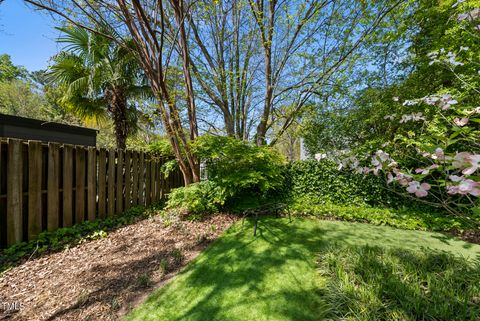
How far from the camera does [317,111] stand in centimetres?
778

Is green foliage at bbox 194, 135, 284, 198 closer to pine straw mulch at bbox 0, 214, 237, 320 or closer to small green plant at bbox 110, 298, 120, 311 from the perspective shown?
pine straw mulch at bbox 0, 214, 237, 320

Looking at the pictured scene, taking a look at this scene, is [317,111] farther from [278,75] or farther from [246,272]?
[246,272]

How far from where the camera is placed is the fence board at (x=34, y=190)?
3227 millimetres

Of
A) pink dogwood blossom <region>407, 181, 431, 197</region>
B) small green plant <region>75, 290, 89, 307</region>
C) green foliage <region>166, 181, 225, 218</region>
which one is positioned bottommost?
small green plant <region>75, 290, 89, 307</region>

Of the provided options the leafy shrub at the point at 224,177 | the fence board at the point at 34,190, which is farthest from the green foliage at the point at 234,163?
the fence board at the point at 34,190

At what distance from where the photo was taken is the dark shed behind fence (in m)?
5.98

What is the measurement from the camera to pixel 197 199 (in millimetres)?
4621

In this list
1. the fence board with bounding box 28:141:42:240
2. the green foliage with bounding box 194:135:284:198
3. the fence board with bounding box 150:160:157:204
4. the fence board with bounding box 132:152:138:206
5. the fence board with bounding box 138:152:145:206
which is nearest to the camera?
the fence board with bounding box 28:141:42:240

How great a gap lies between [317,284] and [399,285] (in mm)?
816

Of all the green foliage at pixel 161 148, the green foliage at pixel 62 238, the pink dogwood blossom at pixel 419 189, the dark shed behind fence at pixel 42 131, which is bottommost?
the green foliage at pixel 62 238

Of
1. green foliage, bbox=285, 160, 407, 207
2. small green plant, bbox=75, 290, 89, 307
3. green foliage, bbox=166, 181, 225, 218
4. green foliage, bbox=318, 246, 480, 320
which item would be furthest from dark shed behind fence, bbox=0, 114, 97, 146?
green foliage, bbox=318, 246, 480, 320

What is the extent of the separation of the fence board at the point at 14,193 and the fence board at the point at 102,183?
1237mm

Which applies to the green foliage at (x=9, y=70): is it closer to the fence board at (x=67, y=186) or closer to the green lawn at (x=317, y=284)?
the fence board at (x=67, y=186)

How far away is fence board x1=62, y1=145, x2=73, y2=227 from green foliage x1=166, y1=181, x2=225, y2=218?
1.67m
